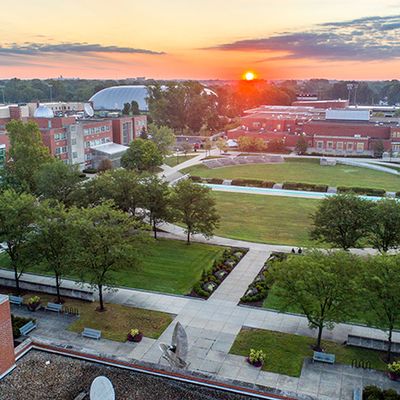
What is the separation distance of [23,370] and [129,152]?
5815 centimetres

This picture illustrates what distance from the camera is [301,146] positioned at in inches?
3824

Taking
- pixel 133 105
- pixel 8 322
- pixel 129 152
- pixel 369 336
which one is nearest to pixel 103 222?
pixel 8 322

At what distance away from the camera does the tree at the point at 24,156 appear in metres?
50.7

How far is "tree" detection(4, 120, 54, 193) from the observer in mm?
50688

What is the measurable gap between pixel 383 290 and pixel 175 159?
72.5 m

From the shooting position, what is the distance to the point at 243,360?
24.5 m

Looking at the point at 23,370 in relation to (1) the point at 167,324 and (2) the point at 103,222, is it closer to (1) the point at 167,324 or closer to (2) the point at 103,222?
(1) the point at 167,324

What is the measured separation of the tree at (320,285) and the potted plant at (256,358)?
3114 millimetres

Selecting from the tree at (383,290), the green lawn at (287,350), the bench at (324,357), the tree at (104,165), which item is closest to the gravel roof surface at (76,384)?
the green lawn at (287,350)

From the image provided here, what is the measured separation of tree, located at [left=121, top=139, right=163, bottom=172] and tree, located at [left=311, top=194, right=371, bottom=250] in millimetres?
41634

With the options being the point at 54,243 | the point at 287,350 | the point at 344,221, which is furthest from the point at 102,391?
the point at 344,221

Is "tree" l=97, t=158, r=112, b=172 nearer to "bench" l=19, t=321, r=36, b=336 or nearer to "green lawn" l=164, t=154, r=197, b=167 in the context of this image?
"green lawn" l=164, t=154, r=197, b=167

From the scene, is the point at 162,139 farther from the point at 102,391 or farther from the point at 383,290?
the point at 102,391

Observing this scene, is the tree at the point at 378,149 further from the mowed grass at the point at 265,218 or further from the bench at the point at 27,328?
the bench at the point at 27,328
